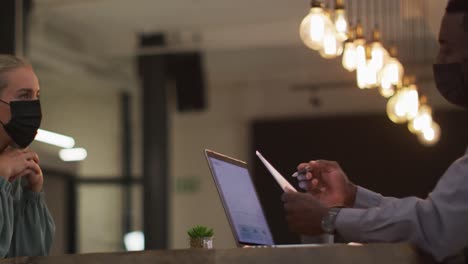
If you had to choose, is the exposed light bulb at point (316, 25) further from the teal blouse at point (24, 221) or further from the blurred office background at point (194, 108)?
the teal blouse at point (24, 221)

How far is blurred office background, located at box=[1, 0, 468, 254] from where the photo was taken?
968cm

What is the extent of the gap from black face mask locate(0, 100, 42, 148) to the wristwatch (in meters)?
1.01

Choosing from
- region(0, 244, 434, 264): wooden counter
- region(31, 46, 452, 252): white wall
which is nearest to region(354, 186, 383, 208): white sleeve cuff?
region(0, 244, 434, 264): wooden counter

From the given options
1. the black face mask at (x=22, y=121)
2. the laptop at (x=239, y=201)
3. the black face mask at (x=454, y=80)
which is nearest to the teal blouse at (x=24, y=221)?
the black face mask at (x=22, y=121)

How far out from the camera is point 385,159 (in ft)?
39.2

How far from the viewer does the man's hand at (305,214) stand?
2197 millimetres

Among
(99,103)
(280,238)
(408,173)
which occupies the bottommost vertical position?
(280,238)

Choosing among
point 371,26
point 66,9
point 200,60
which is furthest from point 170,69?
point 371,26

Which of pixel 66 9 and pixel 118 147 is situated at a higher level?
pixel 66 9

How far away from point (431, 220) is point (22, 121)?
1.29 m

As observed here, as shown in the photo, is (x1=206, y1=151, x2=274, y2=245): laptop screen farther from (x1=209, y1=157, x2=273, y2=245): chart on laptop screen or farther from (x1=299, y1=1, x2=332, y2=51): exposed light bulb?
(x1=299, y1=1, x2=332, y2=51): exposed light bulb

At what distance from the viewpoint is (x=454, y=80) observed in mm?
2246

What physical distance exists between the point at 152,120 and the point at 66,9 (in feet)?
5.63

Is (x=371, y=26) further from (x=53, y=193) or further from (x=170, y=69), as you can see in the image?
(x=53, y=193)
